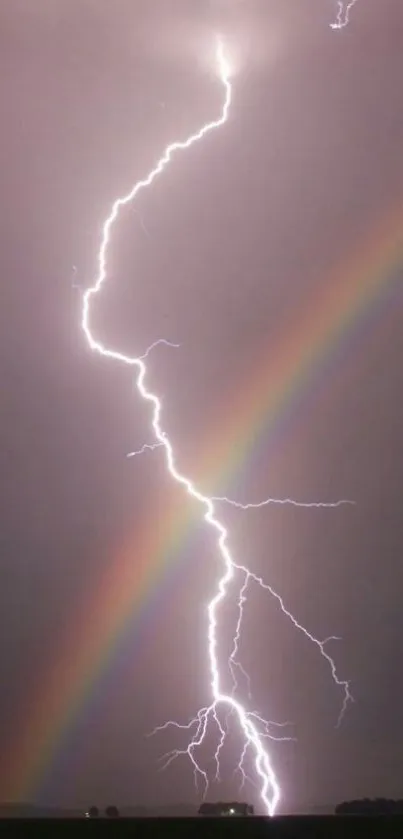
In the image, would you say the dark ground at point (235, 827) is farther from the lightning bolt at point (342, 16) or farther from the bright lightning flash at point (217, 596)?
the lightning bolt at point (342, 16)

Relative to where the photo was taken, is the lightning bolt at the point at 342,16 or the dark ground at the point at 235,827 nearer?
the dark ground at the point at 235,827

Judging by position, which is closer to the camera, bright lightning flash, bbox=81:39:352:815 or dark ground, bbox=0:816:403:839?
dark ground, bbox=0:816:403:839

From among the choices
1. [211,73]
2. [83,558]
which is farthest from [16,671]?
[211,73]

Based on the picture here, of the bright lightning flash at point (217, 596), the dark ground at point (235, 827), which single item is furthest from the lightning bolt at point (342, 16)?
the dark ground at point (235, 827)

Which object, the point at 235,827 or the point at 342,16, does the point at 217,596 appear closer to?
the point at 235,827

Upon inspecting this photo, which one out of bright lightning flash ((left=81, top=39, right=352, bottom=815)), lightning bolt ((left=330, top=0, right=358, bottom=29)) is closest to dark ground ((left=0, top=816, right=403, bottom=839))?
bright lightning flash ((left=81, top=39, right=352, bottom=815))

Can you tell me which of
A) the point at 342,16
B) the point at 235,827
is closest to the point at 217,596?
the point at 235,827

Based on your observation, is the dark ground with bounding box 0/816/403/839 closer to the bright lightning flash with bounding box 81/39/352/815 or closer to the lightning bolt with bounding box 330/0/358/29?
the bright lightning flash with bounding box 81/39/352/815

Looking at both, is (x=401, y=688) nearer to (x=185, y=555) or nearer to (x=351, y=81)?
(x=185, y=555)

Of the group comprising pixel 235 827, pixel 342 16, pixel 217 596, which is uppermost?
pixel 342 16
